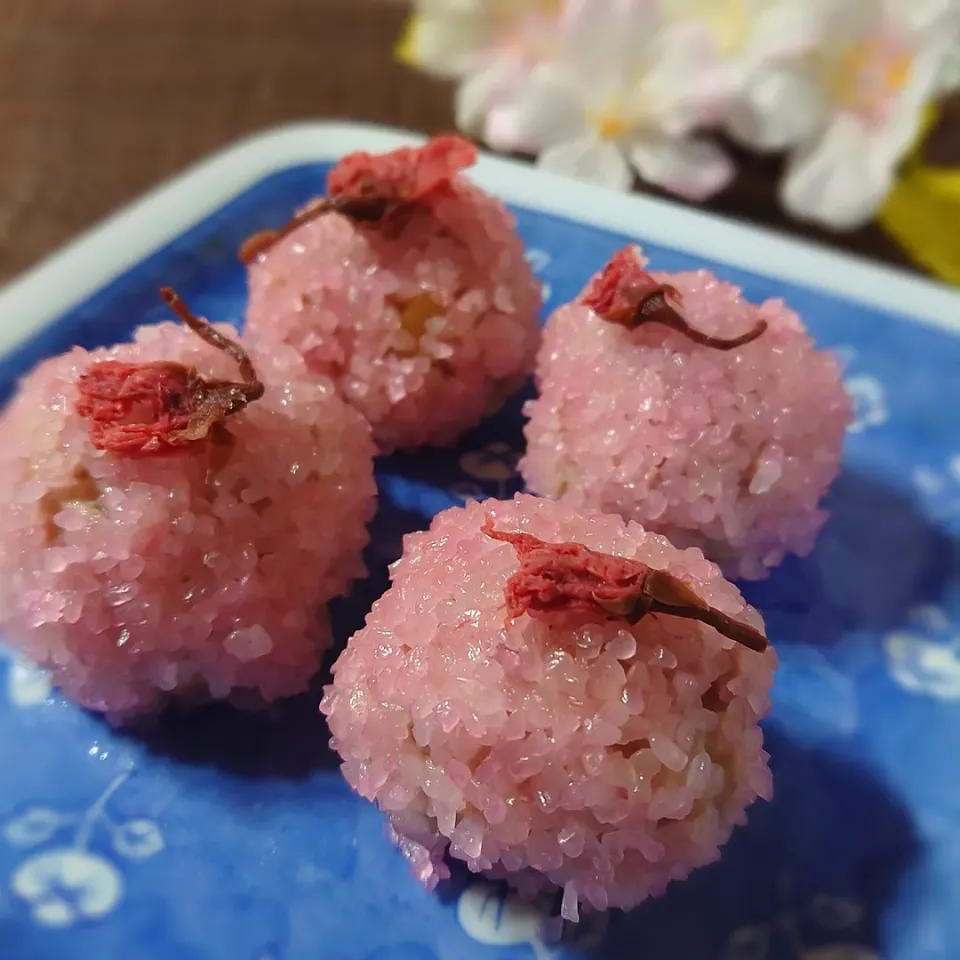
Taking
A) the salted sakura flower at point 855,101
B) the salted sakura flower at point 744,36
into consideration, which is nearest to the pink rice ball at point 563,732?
the salted sakura flower at point 855,101

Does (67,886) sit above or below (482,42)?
below

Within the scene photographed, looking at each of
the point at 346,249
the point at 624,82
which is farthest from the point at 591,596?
the point at 624,82

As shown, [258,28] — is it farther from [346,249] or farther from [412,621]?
[412,621]

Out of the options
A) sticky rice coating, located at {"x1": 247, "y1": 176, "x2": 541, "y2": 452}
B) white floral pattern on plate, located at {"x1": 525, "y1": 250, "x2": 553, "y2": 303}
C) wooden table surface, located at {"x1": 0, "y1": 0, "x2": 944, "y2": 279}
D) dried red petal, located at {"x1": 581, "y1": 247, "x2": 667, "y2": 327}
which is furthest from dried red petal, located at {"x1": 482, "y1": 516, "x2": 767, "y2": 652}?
wooden table surface, located at {"x1": 0, "y1": 0, "x2": 944, "y2": 279}

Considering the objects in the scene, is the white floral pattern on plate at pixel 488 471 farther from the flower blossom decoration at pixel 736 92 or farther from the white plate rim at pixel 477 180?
the flower blossom decoration at pixel 736 92

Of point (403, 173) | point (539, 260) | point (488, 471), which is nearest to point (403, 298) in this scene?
point (403, 173)

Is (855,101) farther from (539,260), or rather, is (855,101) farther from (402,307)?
(402,307)
